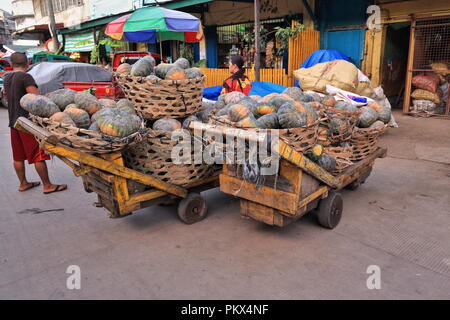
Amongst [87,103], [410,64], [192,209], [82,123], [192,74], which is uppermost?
[192,74]

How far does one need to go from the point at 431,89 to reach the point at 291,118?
25.7 ft

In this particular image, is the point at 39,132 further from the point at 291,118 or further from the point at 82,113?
the point at 291,118

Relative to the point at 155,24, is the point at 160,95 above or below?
below

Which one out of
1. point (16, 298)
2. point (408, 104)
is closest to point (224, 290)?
point (16, 298)

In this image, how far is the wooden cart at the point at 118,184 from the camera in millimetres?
2957

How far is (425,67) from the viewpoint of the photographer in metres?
9.80

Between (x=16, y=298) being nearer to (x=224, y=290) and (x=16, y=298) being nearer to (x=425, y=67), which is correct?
(x=224, y=290)

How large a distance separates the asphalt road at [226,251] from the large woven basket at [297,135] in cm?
99

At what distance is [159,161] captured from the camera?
361 centimetres

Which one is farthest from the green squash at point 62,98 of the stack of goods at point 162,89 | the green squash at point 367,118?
the green squash at point 367,118

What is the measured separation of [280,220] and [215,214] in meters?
1.10

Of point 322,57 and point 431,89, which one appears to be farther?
point 322,57

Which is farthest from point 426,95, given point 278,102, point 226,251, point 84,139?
point 84,139

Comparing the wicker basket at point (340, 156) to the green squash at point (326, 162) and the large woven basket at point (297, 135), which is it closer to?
the green squash at point (326, 162)
